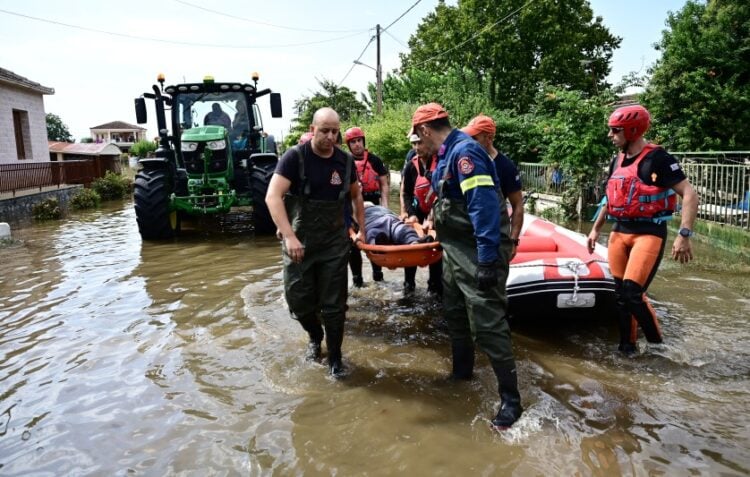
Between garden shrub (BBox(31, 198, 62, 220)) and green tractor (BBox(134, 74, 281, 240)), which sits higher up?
green tractor (BBox(134, 74, 281, 240))

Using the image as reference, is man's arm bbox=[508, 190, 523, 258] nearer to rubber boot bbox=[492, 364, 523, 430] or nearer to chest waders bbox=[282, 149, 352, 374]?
rubber boot bbox=[492, 364, 523, 430]

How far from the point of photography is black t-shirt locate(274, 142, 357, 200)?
3.41 metres

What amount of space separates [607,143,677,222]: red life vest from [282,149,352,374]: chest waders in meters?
1.78

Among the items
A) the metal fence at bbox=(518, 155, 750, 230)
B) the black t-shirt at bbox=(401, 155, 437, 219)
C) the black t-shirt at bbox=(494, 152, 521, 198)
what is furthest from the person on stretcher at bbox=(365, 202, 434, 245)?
the metal fence at bbox=(518, 155, 750, 230)

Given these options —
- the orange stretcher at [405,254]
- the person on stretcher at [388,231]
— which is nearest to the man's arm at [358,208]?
the orange stretcher at [405,254]

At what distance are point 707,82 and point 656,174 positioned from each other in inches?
414

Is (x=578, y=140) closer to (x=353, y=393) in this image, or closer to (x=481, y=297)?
(x=481, y=297)

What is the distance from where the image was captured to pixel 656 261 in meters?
3.52

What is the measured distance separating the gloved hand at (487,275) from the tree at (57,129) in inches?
2841

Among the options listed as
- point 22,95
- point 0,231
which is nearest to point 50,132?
point 22,95

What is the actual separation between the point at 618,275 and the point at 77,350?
13.0 feet

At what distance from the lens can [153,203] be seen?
8281mm

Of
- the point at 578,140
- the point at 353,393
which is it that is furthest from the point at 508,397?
the point at 578,140

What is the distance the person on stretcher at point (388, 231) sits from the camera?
431cm
